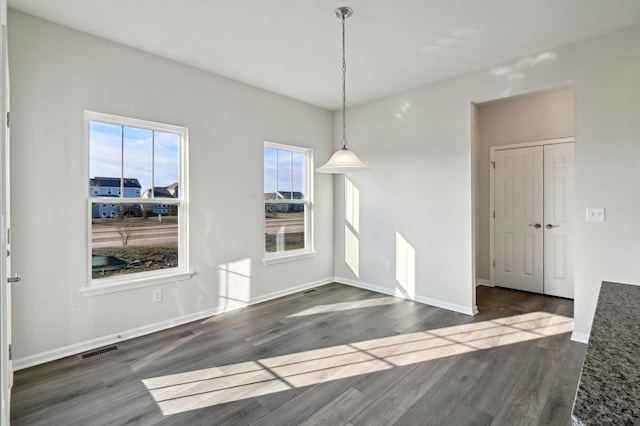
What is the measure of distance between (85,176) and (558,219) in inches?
226

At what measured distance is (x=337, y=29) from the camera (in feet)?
9.35

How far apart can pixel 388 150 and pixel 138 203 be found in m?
3.28

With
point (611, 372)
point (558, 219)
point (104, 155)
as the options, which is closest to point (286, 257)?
point (104, 155)

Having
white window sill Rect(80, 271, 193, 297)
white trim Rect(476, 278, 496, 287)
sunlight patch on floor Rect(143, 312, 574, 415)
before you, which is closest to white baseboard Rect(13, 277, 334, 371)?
white window sill Rect(80, 271, 193, 297)

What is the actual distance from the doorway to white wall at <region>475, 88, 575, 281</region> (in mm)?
107

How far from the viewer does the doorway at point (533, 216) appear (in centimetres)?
440

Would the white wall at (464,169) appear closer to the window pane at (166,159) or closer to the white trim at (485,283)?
the white trim at (485,283)

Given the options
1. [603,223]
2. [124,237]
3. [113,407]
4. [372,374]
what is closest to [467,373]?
[372,374]

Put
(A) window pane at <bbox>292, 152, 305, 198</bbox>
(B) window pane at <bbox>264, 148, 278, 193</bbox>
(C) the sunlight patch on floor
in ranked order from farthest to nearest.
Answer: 1. (A) window pane at <bbox>292, 152, 305, 198</bbox>
2. (B) window pane at <bbox>264, 148, 278, 193</bbox>
3. (C) the sunlight patch on floor

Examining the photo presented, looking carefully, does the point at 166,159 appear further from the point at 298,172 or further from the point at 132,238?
the point at 298,172

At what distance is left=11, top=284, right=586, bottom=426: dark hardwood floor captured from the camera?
206 cm

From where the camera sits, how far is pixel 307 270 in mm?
4996

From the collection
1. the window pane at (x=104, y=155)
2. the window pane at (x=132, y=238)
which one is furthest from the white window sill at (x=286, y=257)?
the window pane at (x=104, y=155)

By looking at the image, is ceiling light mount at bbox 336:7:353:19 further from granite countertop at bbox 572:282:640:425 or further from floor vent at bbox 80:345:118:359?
floor vent at bbox 80:345:118:359
